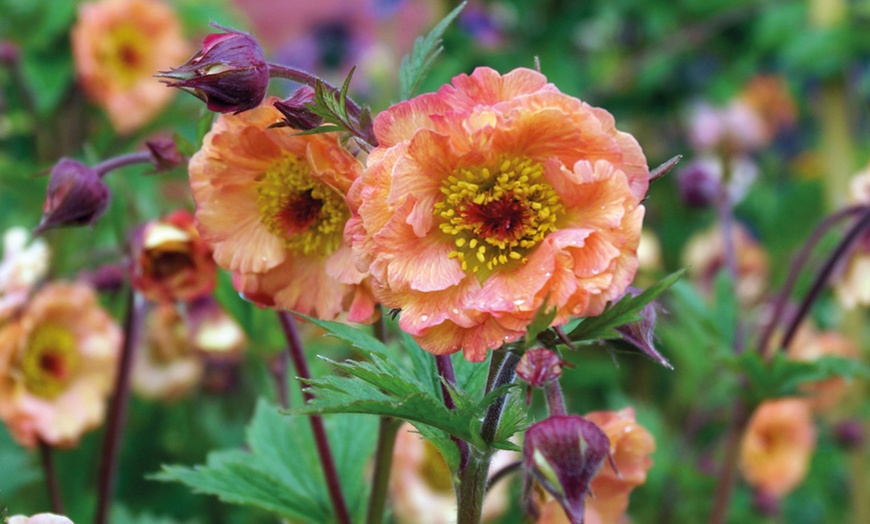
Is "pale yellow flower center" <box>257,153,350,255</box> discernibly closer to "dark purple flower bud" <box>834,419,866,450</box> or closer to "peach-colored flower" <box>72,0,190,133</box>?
"peach-colored flower" <box>72,0,190,133</box>

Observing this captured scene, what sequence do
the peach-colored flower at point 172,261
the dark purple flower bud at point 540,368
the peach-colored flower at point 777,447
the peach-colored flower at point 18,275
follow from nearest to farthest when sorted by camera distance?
the dark purple flower bud at point 540,368, the peach-colored flower at point 172,261, the peach-colored flower at point 18,275, the peach-colored flower at point 777,447

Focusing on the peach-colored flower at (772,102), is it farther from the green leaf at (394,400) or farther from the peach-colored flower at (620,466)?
the green leaf at (394,400)

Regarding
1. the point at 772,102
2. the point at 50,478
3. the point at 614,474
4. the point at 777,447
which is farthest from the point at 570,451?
the point at 772,102

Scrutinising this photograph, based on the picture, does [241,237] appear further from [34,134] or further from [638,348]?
[34,134]

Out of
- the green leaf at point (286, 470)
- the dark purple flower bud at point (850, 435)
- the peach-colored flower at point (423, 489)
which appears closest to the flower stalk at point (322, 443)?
the green leaf at point (286, 470)

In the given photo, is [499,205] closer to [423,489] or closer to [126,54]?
[423,489]

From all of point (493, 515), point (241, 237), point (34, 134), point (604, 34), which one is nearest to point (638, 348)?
point (241, 237)
